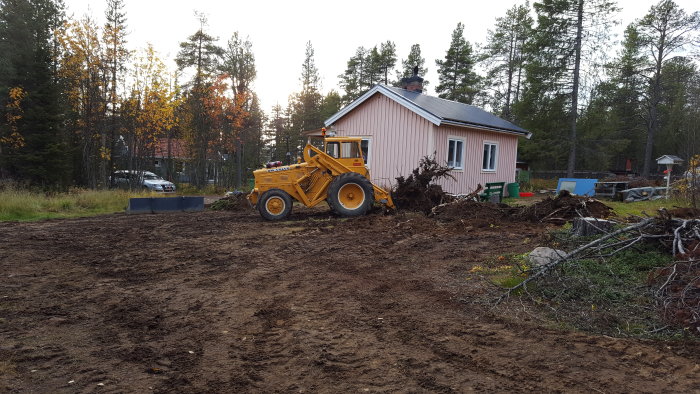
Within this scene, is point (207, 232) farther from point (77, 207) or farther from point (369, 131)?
point (369, 131)

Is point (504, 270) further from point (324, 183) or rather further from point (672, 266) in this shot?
point (324, 183)

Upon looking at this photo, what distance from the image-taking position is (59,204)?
14438 mm

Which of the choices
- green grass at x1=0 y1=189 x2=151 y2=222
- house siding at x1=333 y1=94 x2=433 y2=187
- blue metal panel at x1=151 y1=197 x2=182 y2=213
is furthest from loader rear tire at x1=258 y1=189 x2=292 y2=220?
green grass at x1=0 y1=189 x2=151 y2=222

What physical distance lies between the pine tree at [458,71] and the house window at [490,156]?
66.4 ft

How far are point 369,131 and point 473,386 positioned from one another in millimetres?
15918

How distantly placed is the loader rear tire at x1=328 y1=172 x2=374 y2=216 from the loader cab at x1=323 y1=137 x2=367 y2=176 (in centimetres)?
50

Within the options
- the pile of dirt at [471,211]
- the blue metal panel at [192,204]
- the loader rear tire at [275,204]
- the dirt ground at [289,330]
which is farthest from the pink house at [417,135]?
the dirt ground at [289,330]

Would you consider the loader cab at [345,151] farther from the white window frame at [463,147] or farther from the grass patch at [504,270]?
the grass patch at [504,270]

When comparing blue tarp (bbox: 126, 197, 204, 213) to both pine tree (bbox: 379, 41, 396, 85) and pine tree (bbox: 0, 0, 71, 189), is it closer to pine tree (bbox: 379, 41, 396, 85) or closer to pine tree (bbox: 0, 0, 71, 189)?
pine tree (bbox: 0, 0, 71, 189)

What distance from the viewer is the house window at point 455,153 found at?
17.6 meters

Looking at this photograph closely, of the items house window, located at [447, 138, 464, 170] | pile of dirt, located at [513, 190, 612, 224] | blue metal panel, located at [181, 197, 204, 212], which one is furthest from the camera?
house window, located at [447, 138, 464, 170]

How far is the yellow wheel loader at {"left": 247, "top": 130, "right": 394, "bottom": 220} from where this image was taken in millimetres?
12062

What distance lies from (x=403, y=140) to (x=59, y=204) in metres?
12.5

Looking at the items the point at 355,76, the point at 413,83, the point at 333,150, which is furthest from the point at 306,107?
the point at 333,150
